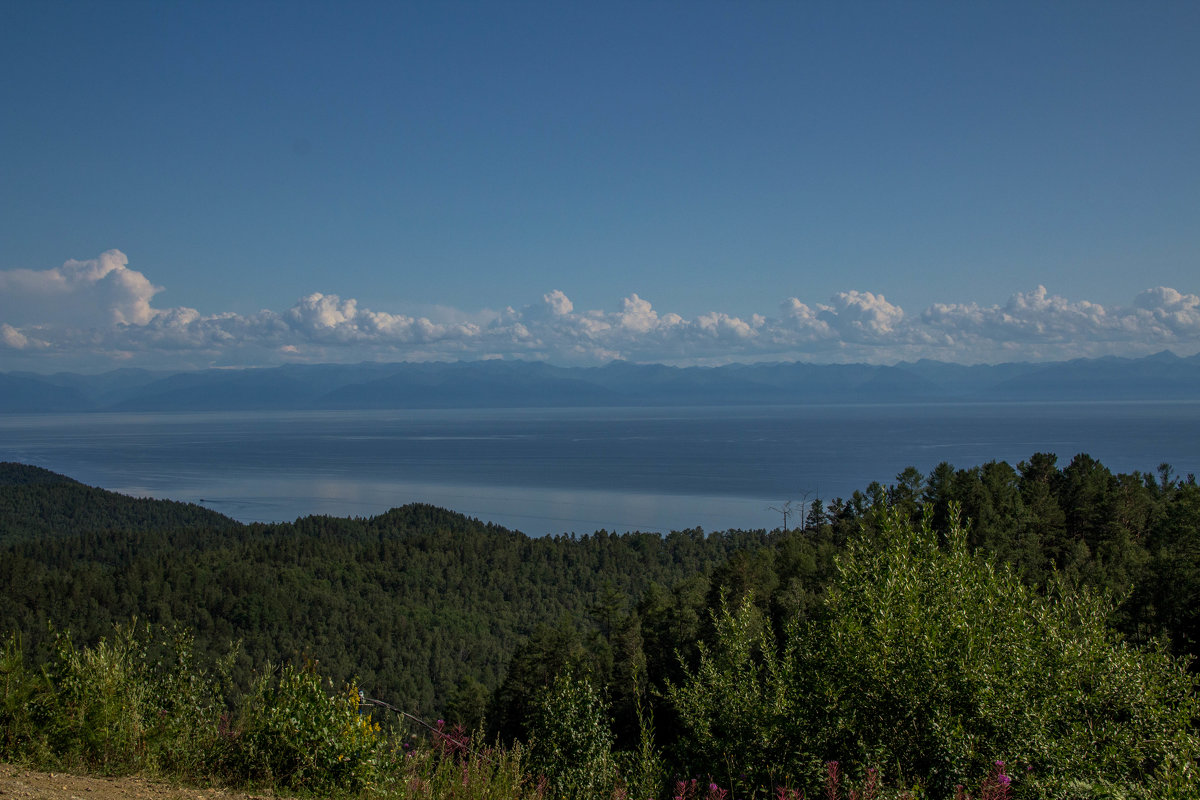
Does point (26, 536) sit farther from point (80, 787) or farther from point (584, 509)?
point (80, 787)

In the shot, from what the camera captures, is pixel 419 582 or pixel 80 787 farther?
pixel 419 582

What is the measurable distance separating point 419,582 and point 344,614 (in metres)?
9.57

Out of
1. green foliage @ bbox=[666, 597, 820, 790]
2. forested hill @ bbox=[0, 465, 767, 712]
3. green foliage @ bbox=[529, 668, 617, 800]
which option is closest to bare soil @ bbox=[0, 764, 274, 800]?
green foliage @ bbox=[529, 668, 617, 800]

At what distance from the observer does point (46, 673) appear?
5977mm

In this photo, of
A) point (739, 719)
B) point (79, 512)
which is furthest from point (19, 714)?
point (79, 512)

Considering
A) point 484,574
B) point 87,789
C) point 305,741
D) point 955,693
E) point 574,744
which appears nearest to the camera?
point 87,789

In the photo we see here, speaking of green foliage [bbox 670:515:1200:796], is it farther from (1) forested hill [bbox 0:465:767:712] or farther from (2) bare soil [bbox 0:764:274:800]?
(1) forested hill [bbox 0:465:767:712]

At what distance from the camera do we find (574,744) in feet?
21.8

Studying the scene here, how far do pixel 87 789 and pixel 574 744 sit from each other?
3806mm

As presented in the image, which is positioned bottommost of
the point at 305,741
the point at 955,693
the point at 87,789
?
the point at 87,789

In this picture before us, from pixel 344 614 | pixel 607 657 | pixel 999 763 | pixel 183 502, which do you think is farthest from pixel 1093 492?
pixel 183 502

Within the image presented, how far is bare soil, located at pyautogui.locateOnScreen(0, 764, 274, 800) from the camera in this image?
16.4 feet

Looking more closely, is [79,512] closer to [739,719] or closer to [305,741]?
[305,741]

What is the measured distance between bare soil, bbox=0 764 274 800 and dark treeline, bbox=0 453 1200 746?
15.9 meters
